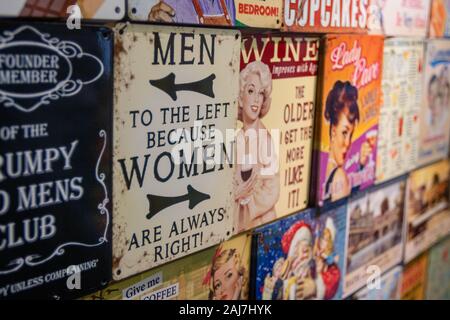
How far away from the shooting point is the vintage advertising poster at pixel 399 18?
2.22 metres

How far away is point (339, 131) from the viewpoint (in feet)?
7.01

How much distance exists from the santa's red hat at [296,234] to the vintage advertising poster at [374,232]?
1.06 feet

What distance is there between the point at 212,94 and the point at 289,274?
2.65ft

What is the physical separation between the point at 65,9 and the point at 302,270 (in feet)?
4.38

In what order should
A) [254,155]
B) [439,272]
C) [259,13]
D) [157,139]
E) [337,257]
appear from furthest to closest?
[439,272] < [337,257] < [254,155] < [259,13] < [157,139]

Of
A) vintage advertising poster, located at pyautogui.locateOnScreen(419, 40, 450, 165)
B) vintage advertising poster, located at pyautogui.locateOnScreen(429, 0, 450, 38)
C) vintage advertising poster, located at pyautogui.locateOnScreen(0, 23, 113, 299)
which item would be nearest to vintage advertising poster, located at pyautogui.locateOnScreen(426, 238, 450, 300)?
vintage advertising poster, located at pyautogui.locateOnScreen(419, 40, 450, 165)

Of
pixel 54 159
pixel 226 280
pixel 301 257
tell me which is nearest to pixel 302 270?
pixel 301 257

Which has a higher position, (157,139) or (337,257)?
(157,139)

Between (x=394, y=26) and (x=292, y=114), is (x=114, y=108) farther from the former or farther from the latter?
(x=394, y=26)

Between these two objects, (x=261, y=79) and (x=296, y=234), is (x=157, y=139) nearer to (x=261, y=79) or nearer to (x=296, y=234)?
(x=261, y=79)

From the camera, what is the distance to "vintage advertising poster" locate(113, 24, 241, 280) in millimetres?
1325
